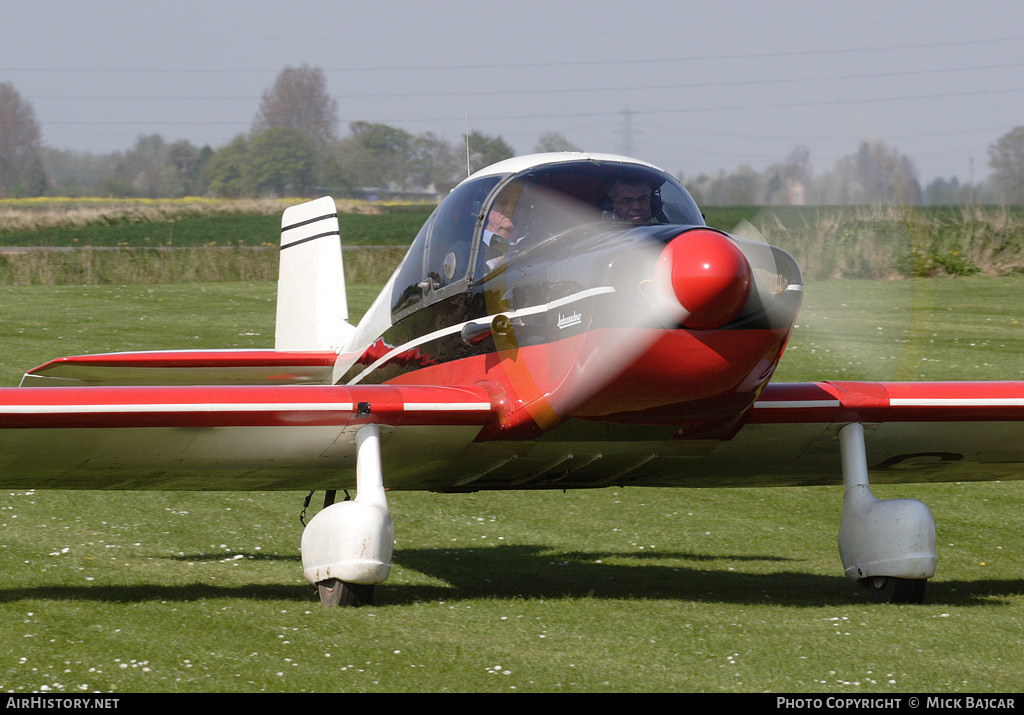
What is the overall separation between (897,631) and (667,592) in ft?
5.46

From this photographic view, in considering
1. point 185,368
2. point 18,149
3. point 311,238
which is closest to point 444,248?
point 185,368

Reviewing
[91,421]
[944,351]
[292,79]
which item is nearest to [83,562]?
[91,421]

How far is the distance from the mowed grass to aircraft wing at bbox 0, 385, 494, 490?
0.79m

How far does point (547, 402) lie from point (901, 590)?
2.54 m

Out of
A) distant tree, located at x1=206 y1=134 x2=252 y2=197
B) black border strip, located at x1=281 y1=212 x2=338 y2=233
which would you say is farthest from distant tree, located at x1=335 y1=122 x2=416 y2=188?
black border strip, located at x1=281 y1=212 x2=338 y2=233

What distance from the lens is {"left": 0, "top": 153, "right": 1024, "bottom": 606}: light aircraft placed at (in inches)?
217

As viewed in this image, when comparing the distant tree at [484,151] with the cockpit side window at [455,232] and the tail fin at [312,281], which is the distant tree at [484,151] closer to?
the cockpit side window at [455,232]

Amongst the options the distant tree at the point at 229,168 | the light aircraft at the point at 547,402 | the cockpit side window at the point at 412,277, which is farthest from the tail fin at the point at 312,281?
the distant tree at the point at 229,168

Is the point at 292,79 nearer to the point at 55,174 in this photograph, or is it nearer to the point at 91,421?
the point at 55,174

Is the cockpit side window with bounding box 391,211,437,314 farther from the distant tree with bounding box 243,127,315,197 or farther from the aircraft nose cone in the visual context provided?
the distant tree with bounding box 243,127,315,197

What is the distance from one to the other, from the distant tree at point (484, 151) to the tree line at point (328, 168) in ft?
0.03

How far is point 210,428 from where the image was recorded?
6.38 meters

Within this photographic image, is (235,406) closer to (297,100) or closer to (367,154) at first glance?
(367,154)
